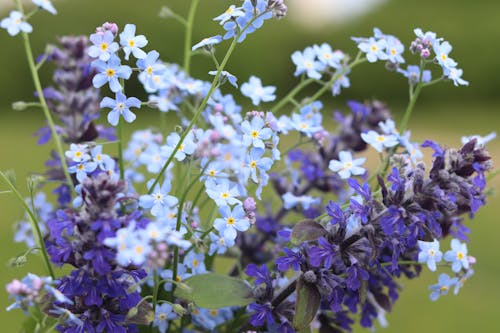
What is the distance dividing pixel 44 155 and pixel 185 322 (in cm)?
347

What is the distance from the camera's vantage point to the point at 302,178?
0.80 metres

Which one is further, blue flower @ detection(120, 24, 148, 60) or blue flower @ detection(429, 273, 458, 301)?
blue flower @ detection(429, 273, 458, 301)

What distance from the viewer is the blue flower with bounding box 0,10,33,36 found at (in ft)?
1.79

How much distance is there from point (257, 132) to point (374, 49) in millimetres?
212

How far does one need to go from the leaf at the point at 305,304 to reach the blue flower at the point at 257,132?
0.12 m

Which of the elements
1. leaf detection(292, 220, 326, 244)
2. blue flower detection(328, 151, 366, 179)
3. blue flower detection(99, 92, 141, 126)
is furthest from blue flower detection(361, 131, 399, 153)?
blue flower detection(99, 92, 141, 126)

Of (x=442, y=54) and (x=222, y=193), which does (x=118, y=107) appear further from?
(x=442, y=54)

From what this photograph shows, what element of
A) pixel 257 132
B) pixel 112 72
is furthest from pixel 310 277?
pixel 112 72

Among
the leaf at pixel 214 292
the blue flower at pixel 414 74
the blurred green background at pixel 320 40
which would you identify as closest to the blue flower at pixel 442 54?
the blue flower at pixel 414 74

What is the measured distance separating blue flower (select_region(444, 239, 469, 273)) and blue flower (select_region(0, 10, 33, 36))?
1.42ft

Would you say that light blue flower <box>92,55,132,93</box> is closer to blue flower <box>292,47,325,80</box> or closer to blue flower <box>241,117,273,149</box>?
blue flower <box>241,117,273,149</box>

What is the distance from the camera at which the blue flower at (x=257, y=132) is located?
1.75 ft

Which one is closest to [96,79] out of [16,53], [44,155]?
[44,155]

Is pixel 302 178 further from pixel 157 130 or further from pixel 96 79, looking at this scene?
pixel 96 79
